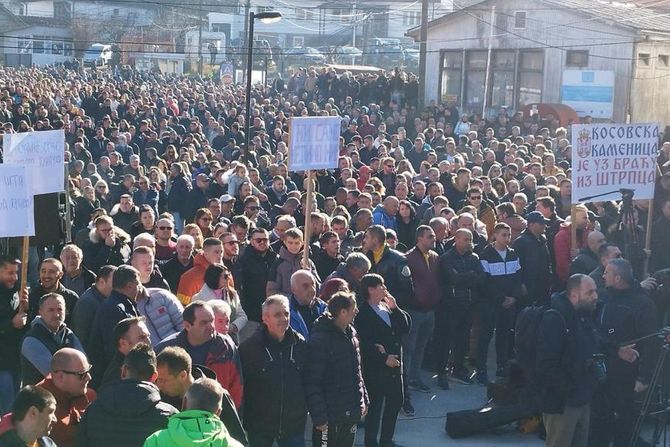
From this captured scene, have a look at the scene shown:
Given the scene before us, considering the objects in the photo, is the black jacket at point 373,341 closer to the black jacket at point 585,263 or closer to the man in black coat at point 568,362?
the man in black coat at point 568,362

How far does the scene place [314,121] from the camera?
36.1 ft

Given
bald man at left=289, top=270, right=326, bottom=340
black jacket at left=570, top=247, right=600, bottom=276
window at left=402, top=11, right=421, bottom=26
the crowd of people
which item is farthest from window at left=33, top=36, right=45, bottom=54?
bald man at left=289, top=270, right=326, bottom=340

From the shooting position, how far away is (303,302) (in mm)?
8328

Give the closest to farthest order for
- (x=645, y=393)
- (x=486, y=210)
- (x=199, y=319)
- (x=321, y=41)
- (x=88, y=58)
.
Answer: (x=199, y=319) < (x=645, y=393) < (x=486, y=210) < (x=88, y=58) < (x=321, y=41)

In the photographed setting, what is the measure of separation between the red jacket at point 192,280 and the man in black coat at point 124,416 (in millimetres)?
3681

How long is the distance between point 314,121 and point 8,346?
161 inches

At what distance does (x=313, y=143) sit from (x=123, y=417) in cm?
586

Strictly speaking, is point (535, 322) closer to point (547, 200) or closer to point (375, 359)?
point (375, 359)

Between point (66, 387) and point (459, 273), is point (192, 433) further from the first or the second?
point (459, 273)

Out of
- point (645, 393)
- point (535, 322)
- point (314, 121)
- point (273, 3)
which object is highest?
point (273, 3)

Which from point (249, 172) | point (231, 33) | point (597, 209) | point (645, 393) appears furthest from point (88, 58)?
point (645, 393)

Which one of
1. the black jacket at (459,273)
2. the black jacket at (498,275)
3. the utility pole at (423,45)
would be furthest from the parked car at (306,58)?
the black jacket at (459,273)

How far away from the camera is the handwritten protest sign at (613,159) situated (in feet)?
35.4

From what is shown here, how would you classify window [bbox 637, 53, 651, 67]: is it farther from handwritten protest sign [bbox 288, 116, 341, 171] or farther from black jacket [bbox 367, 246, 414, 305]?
black jacket [bbox 367, 246, 414, 305]
